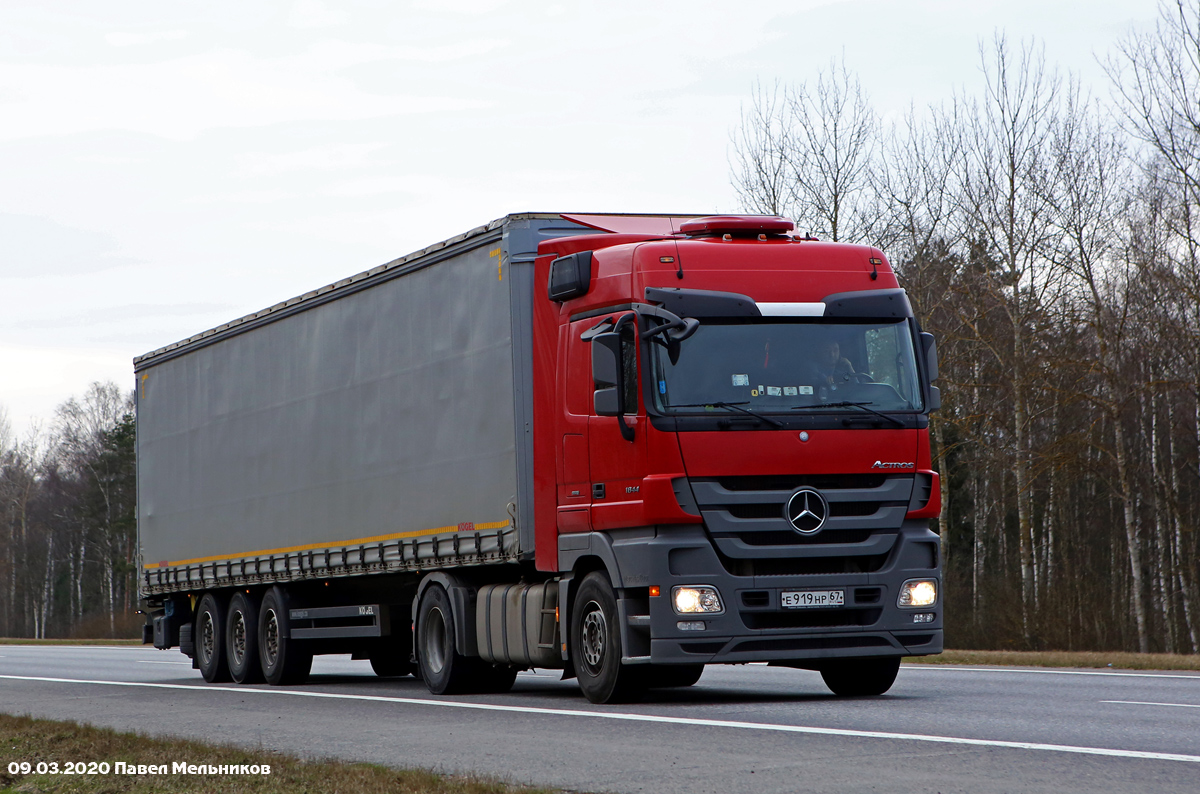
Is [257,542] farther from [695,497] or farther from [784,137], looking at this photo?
[784,137]

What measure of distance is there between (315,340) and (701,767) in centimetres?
1049

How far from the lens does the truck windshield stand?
38.7ft

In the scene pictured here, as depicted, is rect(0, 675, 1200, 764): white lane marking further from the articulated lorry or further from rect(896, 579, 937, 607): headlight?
rect(896, 579, 937, 607): headlight

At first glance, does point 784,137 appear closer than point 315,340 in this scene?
No

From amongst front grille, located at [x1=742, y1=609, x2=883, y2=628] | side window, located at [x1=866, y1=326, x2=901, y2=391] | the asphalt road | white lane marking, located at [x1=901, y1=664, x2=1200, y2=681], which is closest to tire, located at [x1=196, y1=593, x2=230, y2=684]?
the asphalt road

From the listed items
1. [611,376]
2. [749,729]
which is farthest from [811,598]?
[611,376]

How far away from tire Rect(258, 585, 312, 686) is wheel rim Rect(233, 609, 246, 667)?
0.55 m

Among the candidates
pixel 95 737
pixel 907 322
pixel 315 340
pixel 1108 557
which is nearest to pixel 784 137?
pixel 1108 557

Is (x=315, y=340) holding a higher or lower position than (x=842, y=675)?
higher

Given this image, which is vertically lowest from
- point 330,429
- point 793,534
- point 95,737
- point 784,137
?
point 95,737

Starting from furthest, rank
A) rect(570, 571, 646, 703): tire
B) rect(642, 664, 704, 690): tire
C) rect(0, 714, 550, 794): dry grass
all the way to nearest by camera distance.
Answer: rect(642, 664, 704, 690): tire, rect(570, 571, 646, 703): tire, rect(0, 714, 550, 794): dry grass

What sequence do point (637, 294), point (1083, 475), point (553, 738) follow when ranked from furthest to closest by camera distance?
point (1083, 475) < point (637, 294) < point (553, 738)

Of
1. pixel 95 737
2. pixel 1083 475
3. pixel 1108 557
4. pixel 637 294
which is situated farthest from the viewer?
pixel 1108 557

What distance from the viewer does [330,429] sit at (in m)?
17.2
